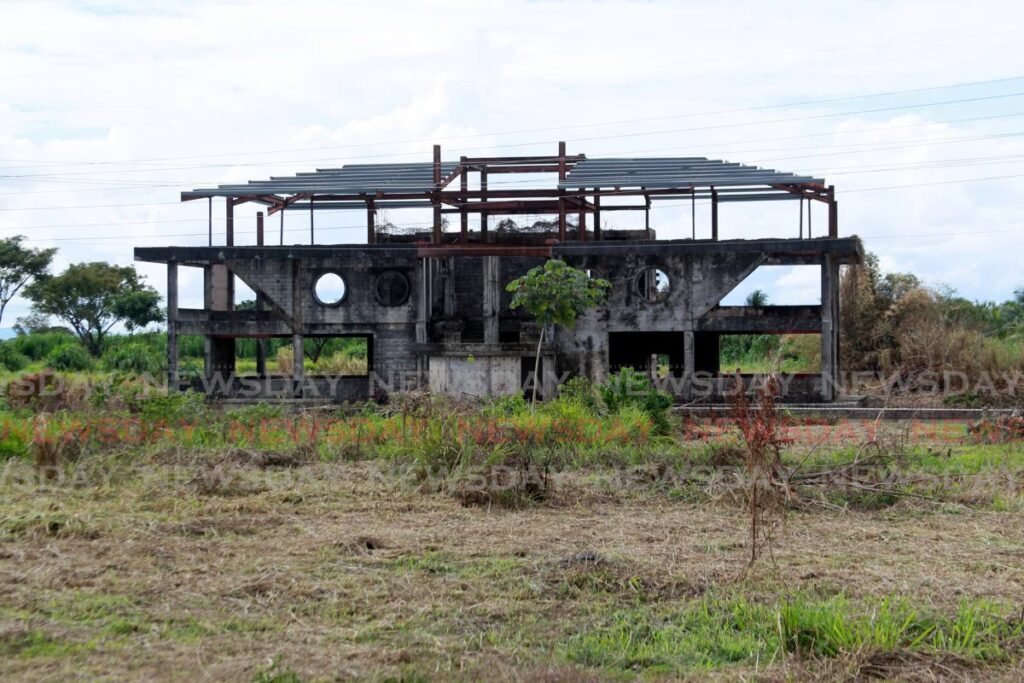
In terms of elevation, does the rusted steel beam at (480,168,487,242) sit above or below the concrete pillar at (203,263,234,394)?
above

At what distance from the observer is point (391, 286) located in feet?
75.9

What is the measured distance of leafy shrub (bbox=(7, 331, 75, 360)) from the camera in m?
37.9

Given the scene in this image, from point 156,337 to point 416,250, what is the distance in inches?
839

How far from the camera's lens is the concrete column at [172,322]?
74.2 ft

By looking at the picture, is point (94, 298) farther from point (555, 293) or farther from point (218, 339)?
point (555, 293)

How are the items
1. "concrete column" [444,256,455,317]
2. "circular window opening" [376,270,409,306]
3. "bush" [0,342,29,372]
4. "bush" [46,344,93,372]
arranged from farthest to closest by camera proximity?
1. "bush" [0,342,29,372]
2. "bush" [46,344,93,372]
3. "concrete column" [444,256,455,317]
4. "circular window opening" [376,270,409,306]

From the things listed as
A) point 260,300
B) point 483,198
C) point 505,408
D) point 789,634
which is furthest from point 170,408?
point 260,300

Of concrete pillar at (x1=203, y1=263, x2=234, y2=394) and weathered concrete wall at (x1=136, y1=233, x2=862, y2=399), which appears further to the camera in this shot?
concrete pillar at (x1=203, y1=263, x2=234, y2=394)

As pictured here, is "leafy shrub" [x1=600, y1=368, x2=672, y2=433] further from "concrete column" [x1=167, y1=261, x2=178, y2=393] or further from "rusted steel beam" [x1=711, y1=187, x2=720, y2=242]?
"concrete column" [x1=167, y1=261, x2=178, y2=393]

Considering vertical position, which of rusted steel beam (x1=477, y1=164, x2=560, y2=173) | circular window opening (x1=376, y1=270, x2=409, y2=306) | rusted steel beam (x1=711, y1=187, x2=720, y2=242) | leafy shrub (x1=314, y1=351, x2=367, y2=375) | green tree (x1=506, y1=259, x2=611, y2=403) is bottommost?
leafy shrub (x1=314, y1=351, x2=367, y2=375)

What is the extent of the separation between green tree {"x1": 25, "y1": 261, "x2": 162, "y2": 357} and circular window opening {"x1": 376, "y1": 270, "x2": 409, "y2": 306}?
1999 cm

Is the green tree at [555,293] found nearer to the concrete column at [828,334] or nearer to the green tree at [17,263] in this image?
the concrete column at [828,334]

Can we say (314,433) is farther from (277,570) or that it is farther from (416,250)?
(416,250)

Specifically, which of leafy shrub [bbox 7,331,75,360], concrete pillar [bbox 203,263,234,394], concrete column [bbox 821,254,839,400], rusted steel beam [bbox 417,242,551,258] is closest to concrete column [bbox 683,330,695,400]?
concrete column [bbox 821,254,839,400]
